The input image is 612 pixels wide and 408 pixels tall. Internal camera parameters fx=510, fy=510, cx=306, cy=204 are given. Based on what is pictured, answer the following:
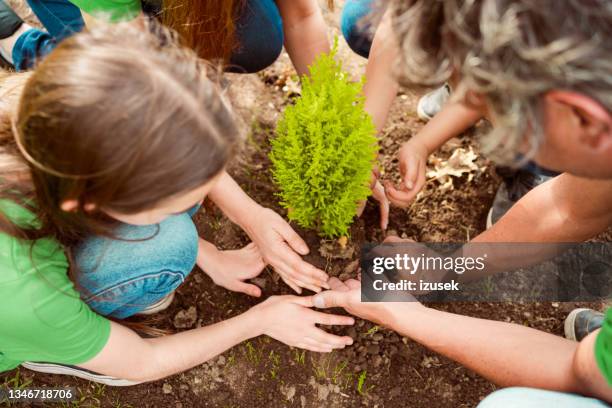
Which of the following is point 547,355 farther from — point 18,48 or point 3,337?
point 18,48

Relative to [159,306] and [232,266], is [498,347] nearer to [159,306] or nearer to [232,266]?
[232,266]

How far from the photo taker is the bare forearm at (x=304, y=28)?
9.56ft

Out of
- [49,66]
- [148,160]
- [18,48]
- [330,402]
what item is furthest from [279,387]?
[18,48]

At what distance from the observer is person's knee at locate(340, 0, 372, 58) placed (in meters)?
3.02

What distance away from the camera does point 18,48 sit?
10.8ft

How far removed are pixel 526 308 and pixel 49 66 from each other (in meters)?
2.77

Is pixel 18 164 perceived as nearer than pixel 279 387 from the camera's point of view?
Yes

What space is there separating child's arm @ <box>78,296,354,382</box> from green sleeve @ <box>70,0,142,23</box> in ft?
4.58

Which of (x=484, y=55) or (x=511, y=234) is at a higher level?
(x=484, y=55)

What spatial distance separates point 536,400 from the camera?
6.42 feet

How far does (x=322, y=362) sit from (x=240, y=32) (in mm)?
1917

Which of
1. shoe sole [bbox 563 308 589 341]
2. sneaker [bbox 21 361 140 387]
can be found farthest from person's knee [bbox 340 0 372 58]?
sneaker [bbox 21 361 140 387]

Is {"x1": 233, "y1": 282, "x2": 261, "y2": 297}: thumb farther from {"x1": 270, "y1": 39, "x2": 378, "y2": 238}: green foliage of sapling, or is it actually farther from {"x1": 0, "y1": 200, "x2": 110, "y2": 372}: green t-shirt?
{"x1": 0, "y1": 200, "x2": 110, "y2": 372}: green t-shirt

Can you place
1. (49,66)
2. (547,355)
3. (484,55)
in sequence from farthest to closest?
(547,355)
(49,66)
(484,55)
